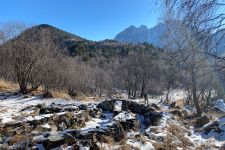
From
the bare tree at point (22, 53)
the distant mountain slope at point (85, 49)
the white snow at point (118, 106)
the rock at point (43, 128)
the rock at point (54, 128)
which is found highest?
the distant mountain slope at point (85, 49)

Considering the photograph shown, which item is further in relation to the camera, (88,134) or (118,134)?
(118,134)

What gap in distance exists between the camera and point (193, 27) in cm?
252

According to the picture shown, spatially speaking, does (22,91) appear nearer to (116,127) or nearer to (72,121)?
(72,121)

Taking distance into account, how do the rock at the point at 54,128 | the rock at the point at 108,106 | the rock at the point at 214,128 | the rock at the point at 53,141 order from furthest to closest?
the rock at the point at 108,106 → the rock at the point at 214,128 → the rock at the point at 54,128 → the rock at the point at 53,141

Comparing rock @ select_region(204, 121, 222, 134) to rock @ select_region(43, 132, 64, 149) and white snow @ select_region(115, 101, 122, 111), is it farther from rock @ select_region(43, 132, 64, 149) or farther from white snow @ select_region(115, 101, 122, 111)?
rock @ select_region(43, 132, 64, 149)

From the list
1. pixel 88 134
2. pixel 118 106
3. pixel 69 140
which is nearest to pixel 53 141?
pixel 69 140

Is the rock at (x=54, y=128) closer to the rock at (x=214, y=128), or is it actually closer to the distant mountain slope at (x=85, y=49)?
the rock at (x=214, y=128)

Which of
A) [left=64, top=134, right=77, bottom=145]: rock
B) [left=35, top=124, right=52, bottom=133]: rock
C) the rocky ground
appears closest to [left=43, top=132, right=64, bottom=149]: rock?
the rocky ground

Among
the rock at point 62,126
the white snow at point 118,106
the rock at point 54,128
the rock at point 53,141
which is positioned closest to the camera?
the rock at point 53,141

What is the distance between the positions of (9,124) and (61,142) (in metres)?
2.14

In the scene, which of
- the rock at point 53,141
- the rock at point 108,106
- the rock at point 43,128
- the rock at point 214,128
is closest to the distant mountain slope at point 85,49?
the rock at point 108,106

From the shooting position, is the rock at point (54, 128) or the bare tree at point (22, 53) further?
the bare tree at point (22, 53)

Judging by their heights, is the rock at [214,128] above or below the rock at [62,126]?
below

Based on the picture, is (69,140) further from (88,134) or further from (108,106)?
(108,106)
